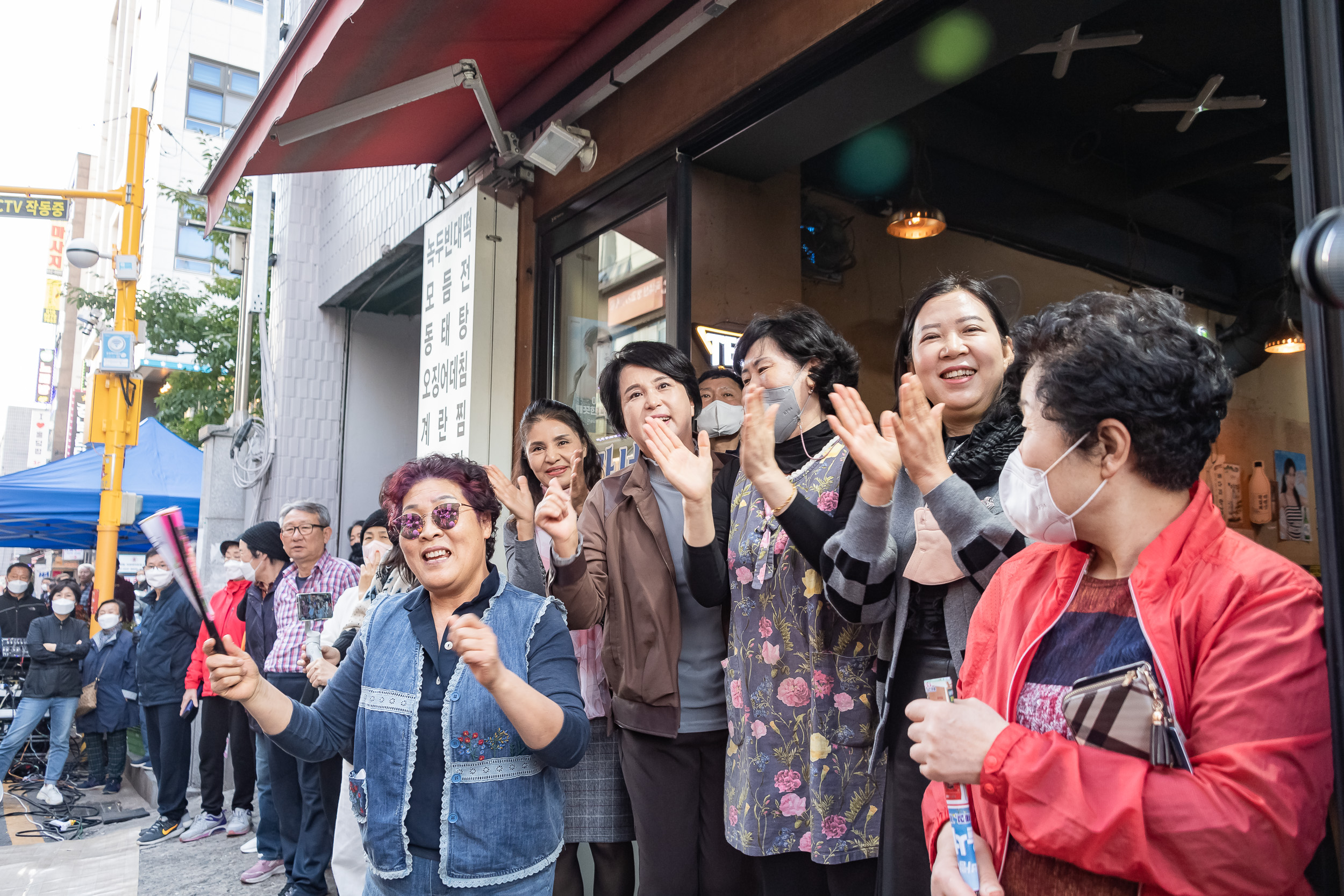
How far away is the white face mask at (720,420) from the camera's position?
126 inches

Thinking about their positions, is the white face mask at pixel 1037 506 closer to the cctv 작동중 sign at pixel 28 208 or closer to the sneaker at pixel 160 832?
the sneaker at pixel 160 832

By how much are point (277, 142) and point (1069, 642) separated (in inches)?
195

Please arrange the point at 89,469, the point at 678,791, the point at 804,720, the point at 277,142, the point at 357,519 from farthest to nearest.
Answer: the point at 89,469, the point at 357,519, the point at 277,142, the point at 678,791, the point at 804,720

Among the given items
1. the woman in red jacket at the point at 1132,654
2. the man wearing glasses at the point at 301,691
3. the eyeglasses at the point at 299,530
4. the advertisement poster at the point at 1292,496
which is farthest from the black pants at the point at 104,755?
the advertisement poster at the point at 1292,496

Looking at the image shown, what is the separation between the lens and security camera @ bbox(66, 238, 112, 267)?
9.84 meters

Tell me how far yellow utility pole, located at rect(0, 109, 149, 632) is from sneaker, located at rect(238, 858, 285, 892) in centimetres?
552

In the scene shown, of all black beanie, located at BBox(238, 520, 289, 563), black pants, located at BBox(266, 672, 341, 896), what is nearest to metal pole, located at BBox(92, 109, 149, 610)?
black beanie, located at BBox(238, 520, 289, 563)

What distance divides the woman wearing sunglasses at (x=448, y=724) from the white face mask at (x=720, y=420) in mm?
1057

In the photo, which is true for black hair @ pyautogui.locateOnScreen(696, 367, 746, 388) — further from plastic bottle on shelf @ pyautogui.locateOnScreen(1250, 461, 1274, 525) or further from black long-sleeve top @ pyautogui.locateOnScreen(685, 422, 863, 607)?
plastic bottle on shelf @ pyautogui.locateOnScreen(1250, 461, 1274, 525)

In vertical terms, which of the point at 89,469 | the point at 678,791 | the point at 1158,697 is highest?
the point at 89,469

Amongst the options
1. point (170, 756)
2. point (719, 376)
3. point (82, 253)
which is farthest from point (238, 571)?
point (82, 253)

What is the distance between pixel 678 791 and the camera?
8.60 ft

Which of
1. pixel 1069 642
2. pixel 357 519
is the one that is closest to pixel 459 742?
pixel 1069 642

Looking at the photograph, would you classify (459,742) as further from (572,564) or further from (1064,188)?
(1064,188)
